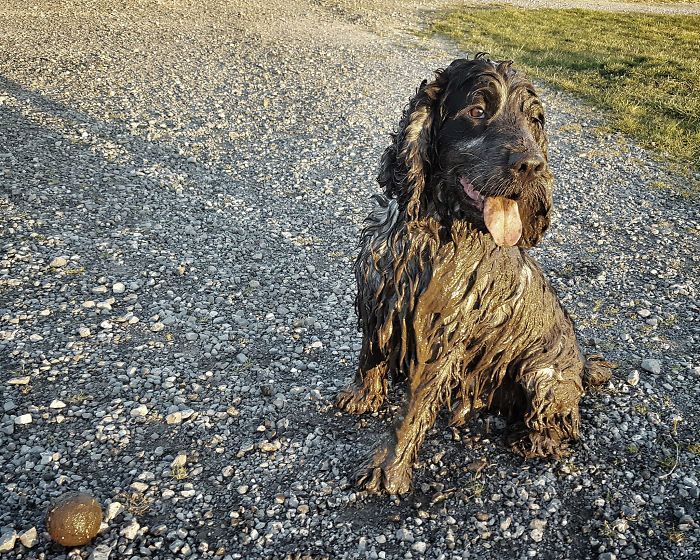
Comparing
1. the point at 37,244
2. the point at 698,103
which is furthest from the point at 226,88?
the point at 698,103

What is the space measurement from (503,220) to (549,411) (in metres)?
1.78

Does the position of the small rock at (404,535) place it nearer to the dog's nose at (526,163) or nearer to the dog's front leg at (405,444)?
the dog's front leg at (405,444)

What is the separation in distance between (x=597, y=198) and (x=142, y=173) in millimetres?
7214

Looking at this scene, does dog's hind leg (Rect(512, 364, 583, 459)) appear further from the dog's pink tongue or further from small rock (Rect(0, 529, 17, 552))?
small rock (Rect(0, 529, 17, 552))


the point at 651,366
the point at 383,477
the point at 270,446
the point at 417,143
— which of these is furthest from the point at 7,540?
the point at 651,366

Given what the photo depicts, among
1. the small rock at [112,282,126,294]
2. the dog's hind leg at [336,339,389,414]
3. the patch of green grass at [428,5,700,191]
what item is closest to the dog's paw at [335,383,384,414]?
the dog's hind leg at [336,339,389,414]

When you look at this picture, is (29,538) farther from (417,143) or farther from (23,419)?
(417,143)

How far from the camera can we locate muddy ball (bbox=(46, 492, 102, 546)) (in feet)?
12.3

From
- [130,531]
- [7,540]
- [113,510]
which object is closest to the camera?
[7,540]

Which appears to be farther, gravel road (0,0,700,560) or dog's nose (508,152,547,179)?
gravel road (0,0,700,560)

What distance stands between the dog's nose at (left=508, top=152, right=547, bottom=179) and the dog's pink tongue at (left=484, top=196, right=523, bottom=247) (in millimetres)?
206

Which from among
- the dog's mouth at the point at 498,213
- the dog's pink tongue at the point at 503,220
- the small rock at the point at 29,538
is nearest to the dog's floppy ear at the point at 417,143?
the dog's mouth at the point at 498,213

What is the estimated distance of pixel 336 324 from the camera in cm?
615

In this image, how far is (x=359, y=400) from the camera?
16.2 feet
